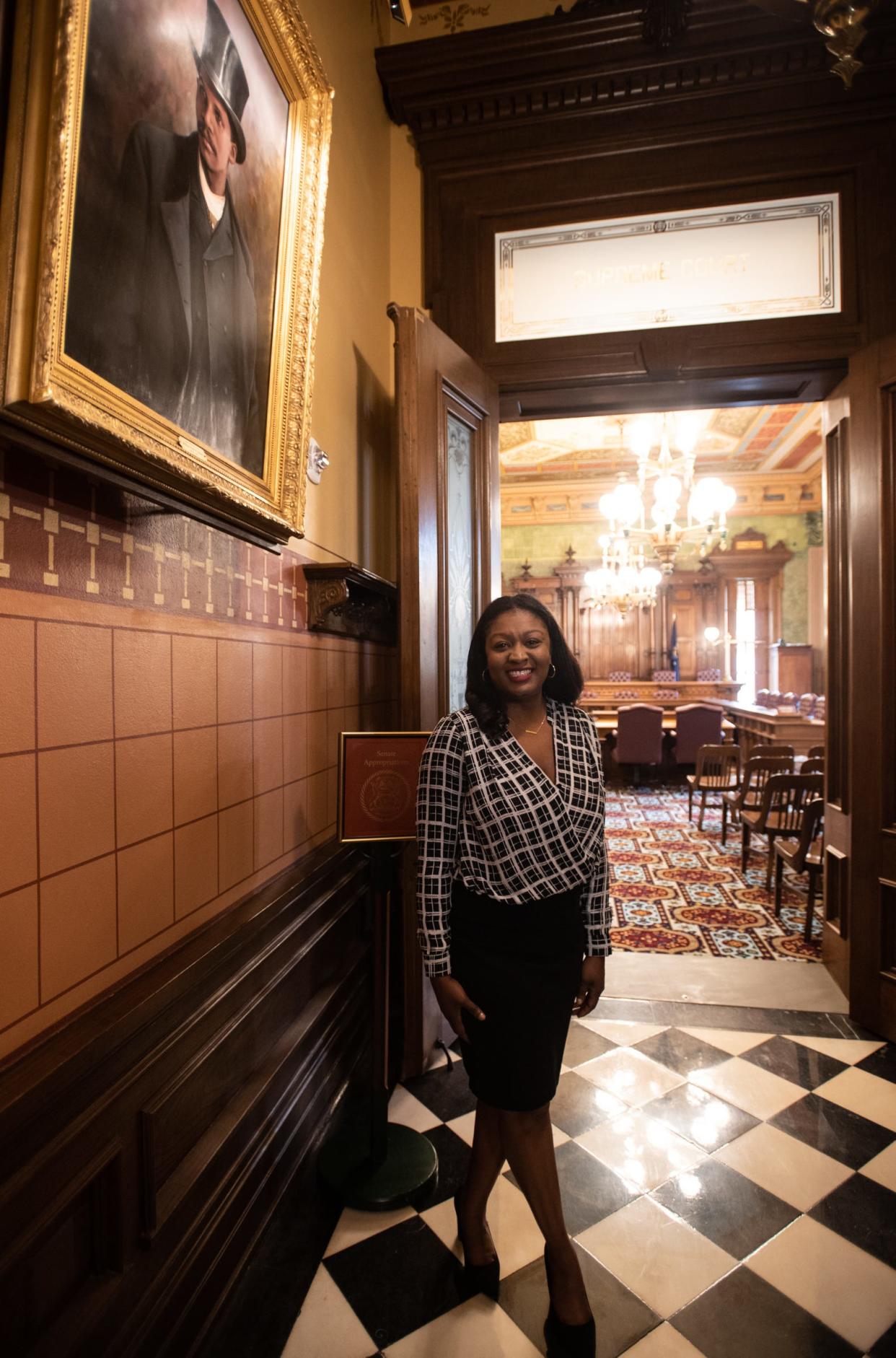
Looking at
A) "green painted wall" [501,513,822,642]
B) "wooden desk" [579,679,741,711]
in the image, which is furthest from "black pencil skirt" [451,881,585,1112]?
"green painted wall" [501,513,822,642]

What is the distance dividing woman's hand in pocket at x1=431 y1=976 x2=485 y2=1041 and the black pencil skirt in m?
0.01

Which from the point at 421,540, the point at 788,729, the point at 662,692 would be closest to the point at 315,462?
the point at 421,540

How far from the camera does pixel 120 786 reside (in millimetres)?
1207

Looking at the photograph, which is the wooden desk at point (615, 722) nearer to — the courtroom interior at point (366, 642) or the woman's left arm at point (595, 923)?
the courtroom interior at point (366, 642)

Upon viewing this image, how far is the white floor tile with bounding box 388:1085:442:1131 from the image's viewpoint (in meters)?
2.33

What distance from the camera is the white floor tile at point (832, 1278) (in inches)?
63.0

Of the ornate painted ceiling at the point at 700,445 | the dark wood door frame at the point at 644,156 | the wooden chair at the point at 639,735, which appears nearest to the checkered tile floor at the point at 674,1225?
the dark wood door frame at the point at 644,156

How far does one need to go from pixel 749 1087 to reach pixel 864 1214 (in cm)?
62

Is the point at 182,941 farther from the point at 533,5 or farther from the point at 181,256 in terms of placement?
the point at 533,5

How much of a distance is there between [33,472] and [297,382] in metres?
0.91

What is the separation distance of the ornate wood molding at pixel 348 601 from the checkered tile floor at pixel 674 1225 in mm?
1714

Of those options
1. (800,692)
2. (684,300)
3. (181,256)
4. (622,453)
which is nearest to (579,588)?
(622,453)

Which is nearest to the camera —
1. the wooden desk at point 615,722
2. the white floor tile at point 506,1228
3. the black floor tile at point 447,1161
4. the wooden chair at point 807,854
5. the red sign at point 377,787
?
the white floor tile at point 506,1228

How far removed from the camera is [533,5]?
10.4 ft
